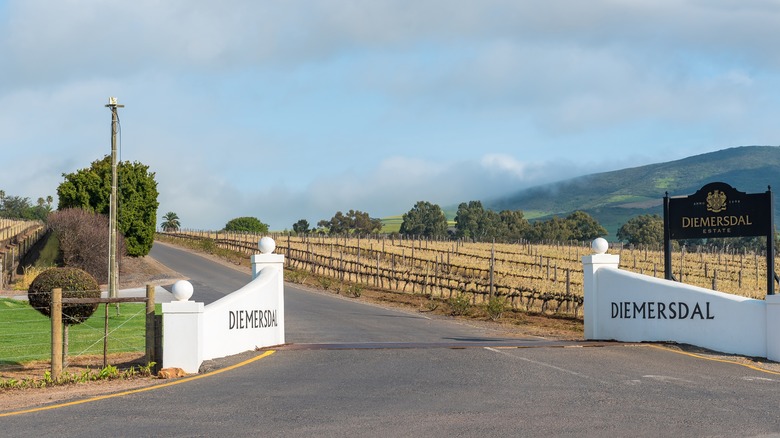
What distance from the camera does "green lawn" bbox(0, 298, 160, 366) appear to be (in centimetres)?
2108

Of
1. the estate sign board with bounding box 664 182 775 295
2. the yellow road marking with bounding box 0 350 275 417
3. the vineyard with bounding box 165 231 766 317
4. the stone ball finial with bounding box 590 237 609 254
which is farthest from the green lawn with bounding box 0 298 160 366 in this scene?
the vineyard with bounding box 165 231 766 317

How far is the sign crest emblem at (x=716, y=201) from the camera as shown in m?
21.0

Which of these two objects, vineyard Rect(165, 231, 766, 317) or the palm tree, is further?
the palm tree

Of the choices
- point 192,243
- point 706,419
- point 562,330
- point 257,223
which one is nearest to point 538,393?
point 706,419

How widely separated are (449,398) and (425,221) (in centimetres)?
16789

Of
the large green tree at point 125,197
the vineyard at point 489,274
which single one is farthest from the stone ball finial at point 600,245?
the large green tree at point 125,197

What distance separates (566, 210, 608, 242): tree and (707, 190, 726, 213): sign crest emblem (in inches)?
5449

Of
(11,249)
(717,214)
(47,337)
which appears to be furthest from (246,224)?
(717,214)

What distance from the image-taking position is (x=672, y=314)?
18344 millimetres

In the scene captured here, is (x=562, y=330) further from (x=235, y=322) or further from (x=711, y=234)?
(x=235, y=322)

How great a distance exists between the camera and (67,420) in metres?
10.6

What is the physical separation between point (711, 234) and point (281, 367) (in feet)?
36.8

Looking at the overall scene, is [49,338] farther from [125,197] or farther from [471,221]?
[471,221]

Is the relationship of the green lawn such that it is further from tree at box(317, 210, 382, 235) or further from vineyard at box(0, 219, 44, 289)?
tree at box(317, 210, 382, 235)
